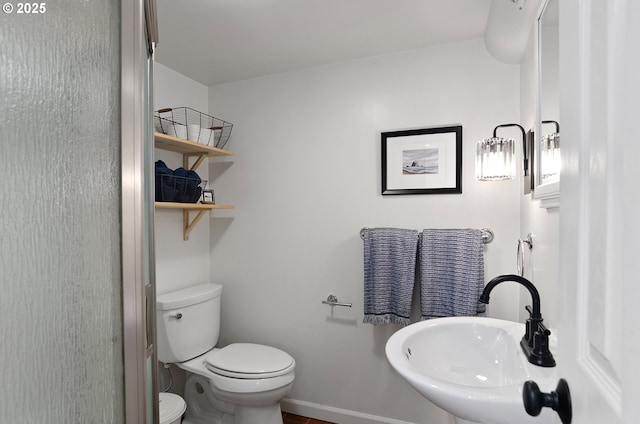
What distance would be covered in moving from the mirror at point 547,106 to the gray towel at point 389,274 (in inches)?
33.5

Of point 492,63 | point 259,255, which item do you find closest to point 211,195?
point 259,255

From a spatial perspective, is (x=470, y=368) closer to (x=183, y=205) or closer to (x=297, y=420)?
(x=297, y=420)

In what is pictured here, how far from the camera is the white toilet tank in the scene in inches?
84.1

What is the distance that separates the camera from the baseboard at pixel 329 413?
226 cm

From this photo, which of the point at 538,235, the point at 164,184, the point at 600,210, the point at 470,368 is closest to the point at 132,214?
the point at 600,210

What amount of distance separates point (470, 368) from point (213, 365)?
1.38 metres

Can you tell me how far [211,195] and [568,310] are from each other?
2244 millimetres

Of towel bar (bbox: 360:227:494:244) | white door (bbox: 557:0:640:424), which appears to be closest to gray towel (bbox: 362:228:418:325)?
towel bar (bbox: 360:227:494:244)

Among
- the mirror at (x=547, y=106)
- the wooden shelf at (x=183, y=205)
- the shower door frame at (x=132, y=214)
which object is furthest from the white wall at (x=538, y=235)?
the wooden shelf at (x=183, y=205)

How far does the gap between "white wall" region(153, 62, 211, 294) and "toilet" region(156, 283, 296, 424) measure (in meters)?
0.13

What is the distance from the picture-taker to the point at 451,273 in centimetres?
196

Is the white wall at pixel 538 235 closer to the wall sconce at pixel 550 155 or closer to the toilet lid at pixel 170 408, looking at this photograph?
the wall sconce at pixel 550 155

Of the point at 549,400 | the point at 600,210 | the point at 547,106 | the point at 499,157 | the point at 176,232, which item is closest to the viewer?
the point at 600,210

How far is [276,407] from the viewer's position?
7.02 feet
